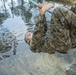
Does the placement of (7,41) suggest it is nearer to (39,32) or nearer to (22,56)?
(22,56)

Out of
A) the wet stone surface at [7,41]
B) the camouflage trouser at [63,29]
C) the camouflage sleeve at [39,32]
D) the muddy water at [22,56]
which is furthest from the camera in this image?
the wet stone surface at [7,41]

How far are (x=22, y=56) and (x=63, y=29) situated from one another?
3.15 meters

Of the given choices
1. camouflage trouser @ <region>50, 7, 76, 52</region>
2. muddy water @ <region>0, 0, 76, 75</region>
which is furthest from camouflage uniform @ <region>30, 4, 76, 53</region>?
muddy water @ <region>0, 0, 76, 75</region>

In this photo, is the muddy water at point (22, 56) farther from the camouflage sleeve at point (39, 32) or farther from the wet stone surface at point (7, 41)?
the camouflage sleeve at point (39, 32)

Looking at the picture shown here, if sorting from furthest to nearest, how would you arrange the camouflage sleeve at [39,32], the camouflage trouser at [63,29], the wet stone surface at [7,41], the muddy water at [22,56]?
the wet stone surface at [7,41] < the muddy water at [22,56] < the camouflage sleeve at [39,32] < the camouflage trouser at [63,29]

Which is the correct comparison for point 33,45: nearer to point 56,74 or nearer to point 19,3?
point 56,74

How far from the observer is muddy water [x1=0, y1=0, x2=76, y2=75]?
5801 mm

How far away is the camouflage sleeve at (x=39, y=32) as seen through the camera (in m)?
3.84

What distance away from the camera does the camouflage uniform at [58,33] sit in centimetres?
357

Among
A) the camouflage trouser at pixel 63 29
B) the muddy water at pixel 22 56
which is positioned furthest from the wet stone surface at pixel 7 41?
the camouflage trouser at pixel 63 29

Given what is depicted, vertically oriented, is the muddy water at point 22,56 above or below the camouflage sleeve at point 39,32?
below

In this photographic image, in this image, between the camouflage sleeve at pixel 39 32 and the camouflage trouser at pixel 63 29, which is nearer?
the camouflage trouser at pixel 63 29

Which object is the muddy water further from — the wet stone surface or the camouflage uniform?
the camouflage uniform

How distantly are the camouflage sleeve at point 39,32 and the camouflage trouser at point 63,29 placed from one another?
0.69 ft
